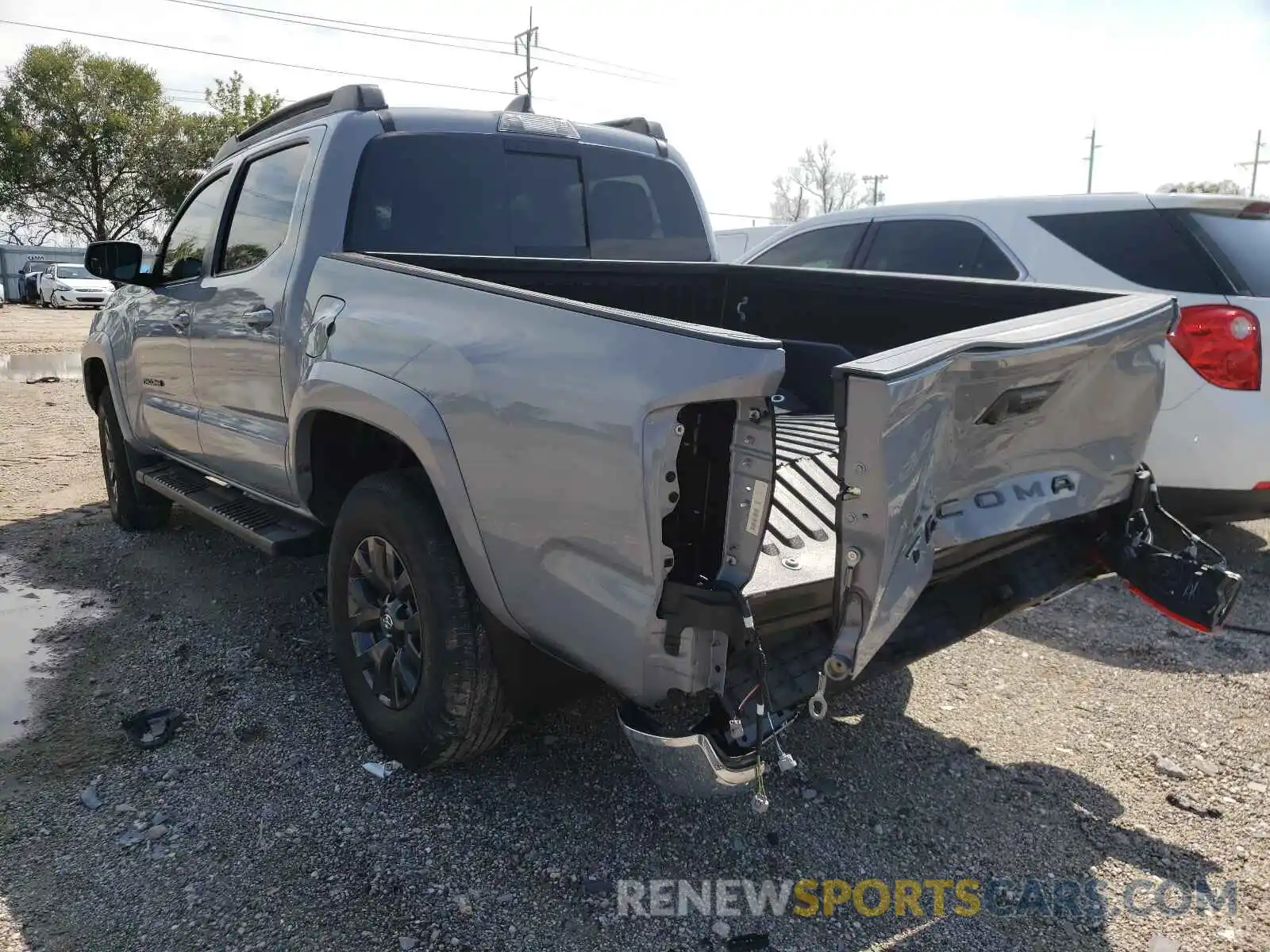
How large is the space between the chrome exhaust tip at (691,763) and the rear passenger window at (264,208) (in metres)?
2.61

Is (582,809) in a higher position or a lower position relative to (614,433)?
lower

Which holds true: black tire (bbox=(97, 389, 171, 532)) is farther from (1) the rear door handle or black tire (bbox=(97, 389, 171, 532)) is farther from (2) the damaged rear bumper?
(2) the damaged rear bumper

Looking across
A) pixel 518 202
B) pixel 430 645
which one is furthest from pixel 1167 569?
pixel 518 202

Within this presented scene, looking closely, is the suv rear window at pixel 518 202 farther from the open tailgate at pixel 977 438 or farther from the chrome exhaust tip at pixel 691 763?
the chrome exhaust tip at pixel 691 763

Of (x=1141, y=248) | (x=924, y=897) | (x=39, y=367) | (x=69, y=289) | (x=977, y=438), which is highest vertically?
(x=1141, y=248)

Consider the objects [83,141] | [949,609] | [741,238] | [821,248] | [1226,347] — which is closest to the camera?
[949,609]

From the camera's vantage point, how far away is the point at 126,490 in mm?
5742

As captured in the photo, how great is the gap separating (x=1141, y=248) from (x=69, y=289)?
34.9 meters

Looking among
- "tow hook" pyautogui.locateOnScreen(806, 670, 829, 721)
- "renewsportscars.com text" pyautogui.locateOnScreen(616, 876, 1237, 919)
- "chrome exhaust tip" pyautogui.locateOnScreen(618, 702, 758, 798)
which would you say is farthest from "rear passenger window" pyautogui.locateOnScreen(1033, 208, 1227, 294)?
"chrome exhaust tip" pyautogui.locateOnScreen(618, 702, 758, 798)

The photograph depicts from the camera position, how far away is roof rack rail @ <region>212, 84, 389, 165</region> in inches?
151

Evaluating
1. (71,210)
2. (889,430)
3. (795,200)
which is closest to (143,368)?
(889,430)

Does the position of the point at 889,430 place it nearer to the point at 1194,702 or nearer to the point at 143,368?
the point at 1194,702

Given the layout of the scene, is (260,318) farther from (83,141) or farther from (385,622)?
(83,141)

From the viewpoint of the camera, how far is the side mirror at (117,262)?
4.91 m
